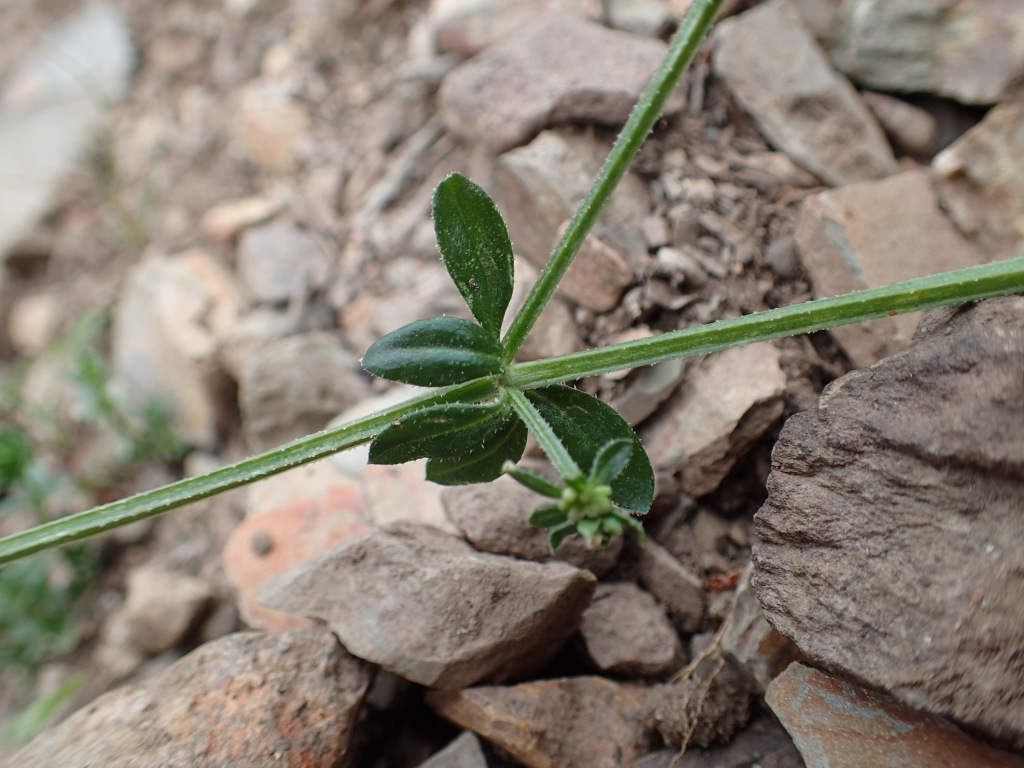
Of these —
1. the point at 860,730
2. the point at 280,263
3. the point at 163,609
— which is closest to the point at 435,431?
the point at 860,730

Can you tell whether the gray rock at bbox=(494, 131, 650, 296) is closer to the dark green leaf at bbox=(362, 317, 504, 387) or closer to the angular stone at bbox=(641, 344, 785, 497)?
the angular stone at bbox=(641, 344, 785, 497)

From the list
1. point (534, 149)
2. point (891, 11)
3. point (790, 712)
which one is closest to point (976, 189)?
point (891, 11)

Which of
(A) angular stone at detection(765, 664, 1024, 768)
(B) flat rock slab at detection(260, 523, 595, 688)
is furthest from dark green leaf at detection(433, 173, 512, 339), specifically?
(A) angular stone at detection(765, 664, 1024, 768)

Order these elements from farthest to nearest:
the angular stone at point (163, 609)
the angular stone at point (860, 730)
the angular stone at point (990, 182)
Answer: the angular stone at point (163, 609)
the angular stone at point (990, 182)
the angular stone at point (860, 730)

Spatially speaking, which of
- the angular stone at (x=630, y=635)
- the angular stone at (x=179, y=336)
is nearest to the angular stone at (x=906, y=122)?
the angular stone at (x=630, y=635)

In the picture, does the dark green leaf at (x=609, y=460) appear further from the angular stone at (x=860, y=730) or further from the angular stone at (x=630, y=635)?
the angular stone at (x=630, y=635)

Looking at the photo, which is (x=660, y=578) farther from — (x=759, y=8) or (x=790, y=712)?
Result: (x=759, y=8)

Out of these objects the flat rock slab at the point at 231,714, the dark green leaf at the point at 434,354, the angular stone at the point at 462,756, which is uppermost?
the dark green leaf at the point at 434,354
